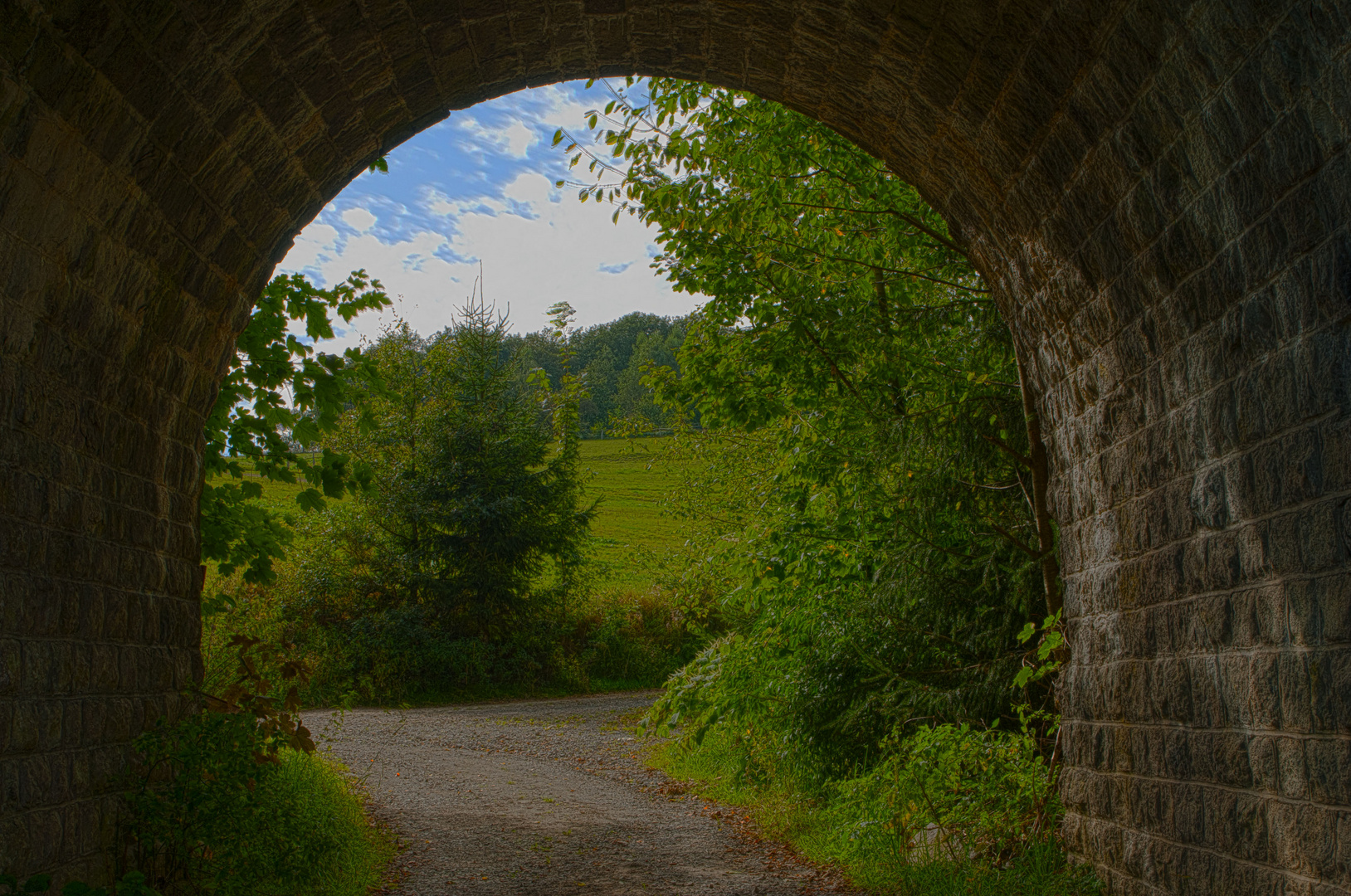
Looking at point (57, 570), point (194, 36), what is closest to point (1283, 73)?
point (194, 36)

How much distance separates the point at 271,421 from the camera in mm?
7148

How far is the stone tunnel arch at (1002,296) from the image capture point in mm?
3293

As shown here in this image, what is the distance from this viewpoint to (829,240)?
832 cm

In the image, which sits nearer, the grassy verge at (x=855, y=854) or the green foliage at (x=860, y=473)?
the grassy verge at (x=855, y=854)

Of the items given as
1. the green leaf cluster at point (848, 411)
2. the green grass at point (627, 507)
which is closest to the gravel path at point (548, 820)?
the green leaf cluster at point (848, 411)

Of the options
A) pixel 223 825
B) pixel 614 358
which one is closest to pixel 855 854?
pixel 223 825

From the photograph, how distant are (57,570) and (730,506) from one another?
40.3 ft

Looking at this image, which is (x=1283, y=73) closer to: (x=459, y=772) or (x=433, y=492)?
(x=459, y=772)

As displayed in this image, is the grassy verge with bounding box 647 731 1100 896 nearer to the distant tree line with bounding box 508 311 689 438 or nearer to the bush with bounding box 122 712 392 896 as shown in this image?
the bush with bounding box 122 712 392 896

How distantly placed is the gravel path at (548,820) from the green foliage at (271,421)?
8.48 feet

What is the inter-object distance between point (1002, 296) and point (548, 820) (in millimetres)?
5920

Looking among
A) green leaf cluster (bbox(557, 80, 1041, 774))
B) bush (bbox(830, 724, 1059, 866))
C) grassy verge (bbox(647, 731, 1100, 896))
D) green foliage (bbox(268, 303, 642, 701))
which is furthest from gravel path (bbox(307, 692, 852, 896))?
green foliage (bbox(268, 303, 642, 701))

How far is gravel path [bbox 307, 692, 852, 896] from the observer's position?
652cm

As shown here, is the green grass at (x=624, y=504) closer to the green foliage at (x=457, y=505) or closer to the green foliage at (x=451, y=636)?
the green foliage at (x=451, y=636)
